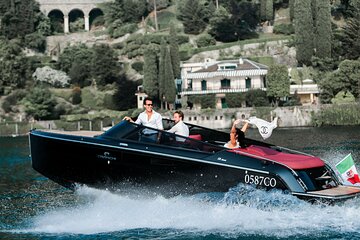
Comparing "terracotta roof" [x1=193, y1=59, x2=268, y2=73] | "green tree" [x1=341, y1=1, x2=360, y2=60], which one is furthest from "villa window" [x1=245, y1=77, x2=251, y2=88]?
"green tree" [x1=341, y1=1, x2=360, y2=60]

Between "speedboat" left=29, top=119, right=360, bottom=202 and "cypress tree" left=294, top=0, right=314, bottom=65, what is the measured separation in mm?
63298

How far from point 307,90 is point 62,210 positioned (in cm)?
6180

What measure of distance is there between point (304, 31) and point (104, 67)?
24.7 meters

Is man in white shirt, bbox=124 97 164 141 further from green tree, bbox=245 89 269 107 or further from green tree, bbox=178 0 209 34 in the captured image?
green tree, bbox=178 0 209 34

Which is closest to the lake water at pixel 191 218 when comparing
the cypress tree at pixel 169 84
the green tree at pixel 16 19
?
the cypress tree at pixel 169 84

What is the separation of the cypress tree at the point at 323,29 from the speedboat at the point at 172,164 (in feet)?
206

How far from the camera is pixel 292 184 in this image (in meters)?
15.8

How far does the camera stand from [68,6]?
114750 mm

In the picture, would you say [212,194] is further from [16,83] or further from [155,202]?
[16,83]

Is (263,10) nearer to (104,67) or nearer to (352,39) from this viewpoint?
(352,39)

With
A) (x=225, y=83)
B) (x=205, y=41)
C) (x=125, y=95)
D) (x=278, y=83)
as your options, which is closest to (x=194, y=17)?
(x=205, y=41)

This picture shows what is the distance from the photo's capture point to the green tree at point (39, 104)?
79.0 meters

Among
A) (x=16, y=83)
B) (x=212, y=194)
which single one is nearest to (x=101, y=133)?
(x=212, y=194)

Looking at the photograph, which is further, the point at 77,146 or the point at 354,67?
the point at 354,67
